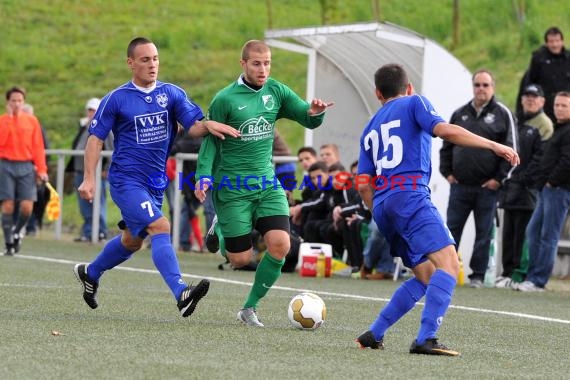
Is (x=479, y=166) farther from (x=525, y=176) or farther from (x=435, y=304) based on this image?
(x=435, y=304)

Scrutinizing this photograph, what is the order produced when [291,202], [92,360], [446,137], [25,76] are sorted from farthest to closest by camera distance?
[25,76] < [291,202] < [446,137] < [92,360]

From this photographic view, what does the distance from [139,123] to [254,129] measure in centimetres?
82

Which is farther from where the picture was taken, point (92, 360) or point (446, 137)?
point (446, 137)

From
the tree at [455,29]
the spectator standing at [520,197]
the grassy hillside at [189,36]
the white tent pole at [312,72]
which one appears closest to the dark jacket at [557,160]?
the spectator standing at [520,197]

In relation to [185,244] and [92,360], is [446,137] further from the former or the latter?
[185,244]

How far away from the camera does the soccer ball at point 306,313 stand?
29.3 feet

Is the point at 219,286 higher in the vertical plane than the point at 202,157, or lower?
lower

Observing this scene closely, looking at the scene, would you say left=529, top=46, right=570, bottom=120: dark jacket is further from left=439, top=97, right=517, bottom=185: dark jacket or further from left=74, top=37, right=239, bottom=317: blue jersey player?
left=74, top=37, right=239, bottom=317: blue jersey player

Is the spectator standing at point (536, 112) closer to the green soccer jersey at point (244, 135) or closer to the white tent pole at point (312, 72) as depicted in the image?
the white tent pole at point (312, 72)

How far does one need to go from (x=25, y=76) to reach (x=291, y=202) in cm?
2210

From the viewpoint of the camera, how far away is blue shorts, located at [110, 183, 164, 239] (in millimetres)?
9344

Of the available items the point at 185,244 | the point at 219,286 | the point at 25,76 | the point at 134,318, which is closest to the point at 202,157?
the point at 134,318

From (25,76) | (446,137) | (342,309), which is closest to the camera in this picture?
(446,137)

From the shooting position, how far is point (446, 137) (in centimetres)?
771
